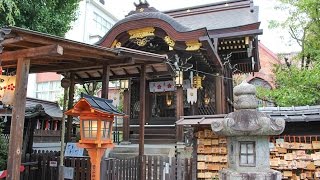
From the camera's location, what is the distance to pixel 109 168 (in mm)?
6539

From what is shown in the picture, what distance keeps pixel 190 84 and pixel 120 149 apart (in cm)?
446

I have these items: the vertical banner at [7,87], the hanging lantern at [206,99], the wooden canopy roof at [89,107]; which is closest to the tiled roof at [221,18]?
the hanging lantern at [206,99]

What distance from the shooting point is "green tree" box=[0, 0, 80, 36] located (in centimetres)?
1018

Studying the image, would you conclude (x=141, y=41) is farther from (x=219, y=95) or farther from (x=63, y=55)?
(x=63, y=55)

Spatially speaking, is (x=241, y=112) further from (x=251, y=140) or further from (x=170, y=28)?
(x=170, y=28)

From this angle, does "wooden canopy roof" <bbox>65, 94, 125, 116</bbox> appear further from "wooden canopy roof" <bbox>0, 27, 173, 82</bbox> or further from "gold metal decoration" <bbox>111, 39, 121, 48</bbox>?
"gold metal decoration" <bbox>111, 39, 121, 48</bbox>

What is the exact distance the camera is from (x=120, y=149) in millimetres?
11797

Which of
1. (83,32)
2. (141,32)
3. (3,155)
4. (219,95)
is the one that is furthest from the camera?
(83,32)

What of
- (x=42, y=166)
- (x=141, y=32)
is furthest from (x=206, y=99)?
(x=42, y=166)

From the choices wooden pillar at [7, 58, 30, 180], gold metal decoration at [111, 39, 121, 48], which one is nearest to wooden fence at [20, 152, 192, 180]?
wooden pillar at [7, 58, 30, 180]

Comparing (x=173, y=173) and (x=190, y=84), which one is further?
(x=190, y=84)

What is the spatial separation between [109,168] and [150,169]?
1.45 meters

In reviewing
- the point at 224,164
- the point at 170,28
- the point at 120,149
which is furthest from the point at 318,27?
the point at 120,149

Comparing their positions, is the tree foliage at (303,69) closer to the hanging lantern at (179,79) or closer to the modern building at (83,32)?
the hanging lantern at (179,79)
